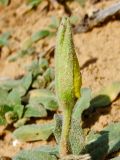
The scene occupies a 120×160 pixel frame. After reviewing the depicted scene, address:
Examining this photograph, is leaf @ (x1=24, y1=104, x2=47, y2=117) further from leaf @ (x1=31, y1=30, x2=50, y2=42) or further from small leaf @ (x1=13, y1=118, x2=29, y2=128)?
leaf @ (x1=31, y1=30, x2=50, y2=42)

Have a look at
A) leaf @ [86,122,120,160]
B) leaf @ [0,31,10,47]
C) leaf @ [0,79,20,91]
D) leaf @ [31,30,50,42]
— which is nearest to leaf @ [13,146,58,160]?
leaf @ [86,122,120,160]

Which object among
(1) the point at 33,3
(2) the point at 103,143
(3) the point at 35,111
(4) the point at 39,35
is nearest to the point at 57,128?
(2) the point at 103,143

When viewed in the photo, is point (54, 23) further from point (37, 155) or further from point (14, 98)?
point (37, 155)

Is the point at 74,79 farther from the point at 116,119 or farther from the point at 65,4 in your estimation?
the point at 65,4

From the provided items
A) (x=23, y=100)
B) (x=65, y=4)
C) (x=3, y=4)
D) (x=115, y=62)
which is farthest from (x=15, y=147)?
(x=3, y=4)

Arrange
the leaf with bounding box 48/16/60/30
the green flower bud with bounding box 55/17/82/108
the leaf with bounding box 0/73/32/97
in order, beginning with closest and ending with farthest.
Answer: the green flower bud with bounding box 55/17/82/108 < the leaf with bounding box 0/73/32/97 < the leaf with bounding box 48/16/60/30
